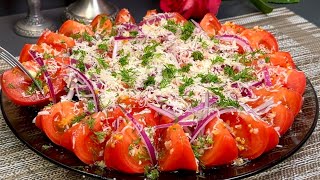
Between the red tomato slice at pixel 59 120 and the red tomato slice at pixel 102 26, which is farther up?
the red tomato slice at pixel 102 26

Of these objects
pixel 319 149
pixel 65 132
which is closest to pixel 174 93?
pixel 65 132

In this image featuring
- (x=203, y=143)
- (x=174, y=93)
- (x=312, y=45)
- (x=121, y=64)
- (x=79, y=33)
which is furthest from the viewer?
(x=312, y=45)

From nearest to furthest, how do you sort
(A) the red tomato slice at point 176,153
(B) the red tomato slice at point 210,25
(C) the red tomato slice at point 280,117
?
1. (A) the red tomato slice at point 176,153
2. (C) the red tomato slice at point 280,117
3. (B) the red tomato slice at point 210,25

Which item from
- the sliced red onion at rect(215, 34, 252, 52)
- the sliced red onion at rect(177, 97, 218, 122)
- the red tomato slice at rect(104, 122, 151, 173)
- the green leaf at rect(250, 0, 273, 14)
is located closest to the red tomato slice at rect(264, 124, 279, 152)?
the sliced red onion at rect(177, 97, 218, 122)

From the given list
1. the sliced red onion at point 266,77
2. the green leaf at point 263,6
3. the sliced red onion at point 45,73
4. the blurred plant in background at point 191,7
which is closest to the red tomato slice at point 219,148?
the sliced red onion at point 266,77

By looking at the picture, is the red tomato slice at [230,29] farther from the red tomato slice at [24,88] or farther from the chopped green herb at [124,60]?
the red tomato slice at [24,88]

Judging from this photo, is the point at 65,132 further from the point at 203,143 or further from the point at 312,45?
the point at 312,45

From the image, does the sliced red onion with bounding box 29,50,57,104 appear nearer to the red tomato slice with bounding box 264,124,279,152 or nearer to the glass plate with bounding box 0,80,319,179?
the glass plate with bounding box 0,80,319,179
